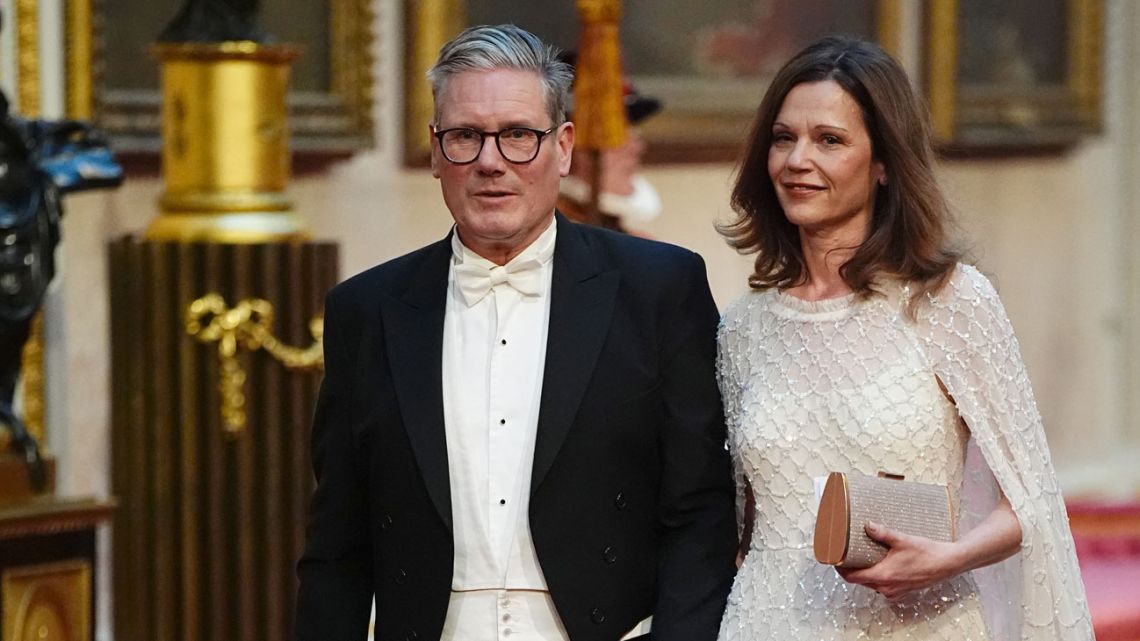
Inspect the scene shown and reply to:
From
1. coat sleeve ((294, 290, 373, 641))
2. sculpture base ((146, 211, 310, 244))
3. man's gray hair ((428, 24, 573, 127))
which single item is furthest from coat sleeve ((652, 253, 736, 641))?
sculpture base ((146, 211, 310, 244))

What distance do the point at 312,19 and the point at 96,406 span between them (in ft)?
5.42

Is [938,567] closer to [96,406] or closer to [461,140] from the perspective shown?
[461,140]

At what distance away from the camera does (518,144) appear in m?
3.03

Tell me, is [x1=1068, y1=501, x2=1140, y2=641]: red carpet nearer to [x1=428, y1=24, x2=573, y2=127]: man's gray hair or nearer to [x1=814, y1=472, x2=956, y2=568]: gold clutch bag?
[x1=814, y1=472, x2=956, y2=568]: gold clutch bag

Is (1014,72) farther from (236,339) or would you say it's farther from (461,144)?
(461,144)

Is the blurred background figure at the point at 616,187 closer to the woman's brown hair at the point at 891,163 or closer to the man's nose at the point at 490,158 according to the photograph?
the woman's brown hair at the point at 891,163

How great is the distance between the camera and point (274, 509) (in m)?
5.70

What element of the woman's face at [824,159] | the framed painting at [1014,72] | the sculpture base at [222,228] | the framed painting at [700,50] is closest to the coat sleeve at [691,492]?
the woman's face at [824,159]

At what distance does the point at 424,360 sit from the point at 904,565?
87 centimetres

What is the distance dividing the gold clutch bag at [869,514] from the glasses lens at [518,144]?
0.71 m

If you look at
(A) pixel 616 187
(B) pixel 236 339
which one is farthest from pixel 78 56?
(A) pixel 616 187

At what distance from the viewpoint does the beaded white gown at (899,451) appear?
10.6 ft

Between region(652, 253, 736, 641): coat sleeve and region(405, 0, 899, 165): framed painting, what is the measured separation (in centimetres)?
449

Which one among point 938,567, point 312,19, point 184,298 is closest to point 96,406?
point 184,298
